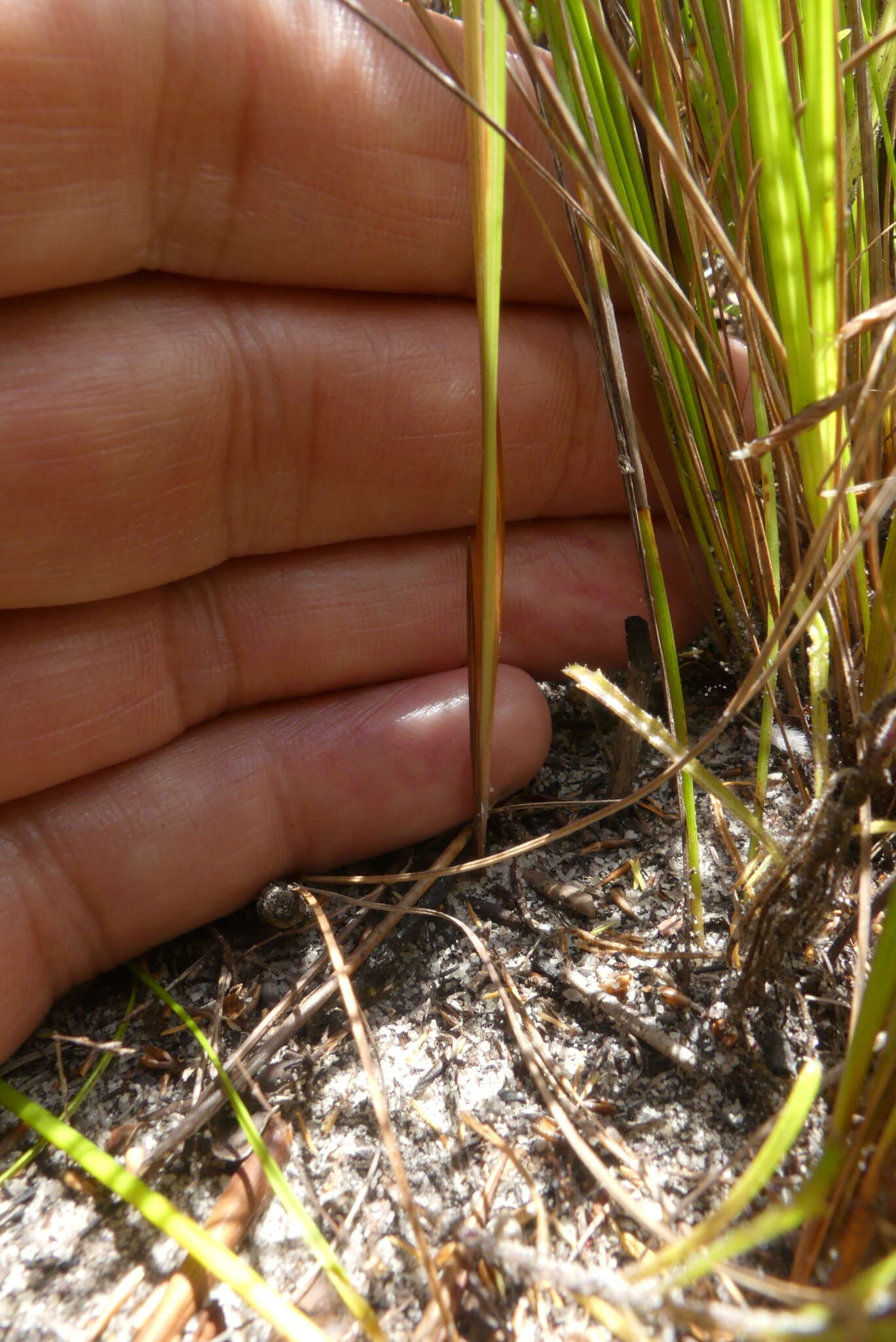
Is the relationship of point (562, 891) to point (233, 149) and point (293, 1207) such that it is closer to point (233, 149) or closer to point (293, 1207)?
point (293, 1207)

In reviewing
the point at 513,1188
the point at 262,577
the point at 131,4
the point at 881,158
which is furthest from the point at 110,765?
the point at 881,158

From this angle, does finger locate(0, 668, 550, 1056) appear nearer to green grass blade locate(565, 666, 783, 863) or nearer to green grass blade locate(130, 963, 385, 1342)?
green grass blade locate(130, 963, 385, 1342)

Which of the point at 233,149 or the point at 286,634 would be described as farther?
the point at 286,634

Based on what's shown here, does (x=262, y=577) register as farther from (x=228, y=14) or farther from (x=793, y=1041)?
(x=793, y=1041)

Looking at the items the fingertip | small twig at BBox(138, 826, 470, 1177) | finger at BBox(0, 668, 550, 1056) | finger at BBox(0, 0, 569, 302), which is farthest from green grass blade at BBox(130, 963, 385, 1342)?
finger at BBox(0, 0, 569, 302)

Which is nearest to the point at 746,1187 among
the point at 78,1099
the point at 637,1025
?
the point at 637,1025

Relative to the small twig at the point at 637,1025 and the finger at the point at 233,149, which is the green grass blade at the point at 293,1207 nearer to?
the small twig at the point at 637,1025
